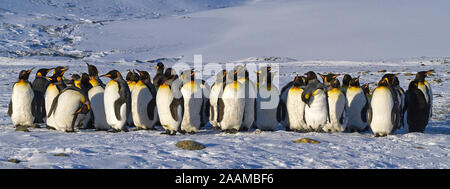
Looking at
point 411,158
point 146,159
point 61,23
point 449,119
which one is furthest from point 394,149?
point 61,23

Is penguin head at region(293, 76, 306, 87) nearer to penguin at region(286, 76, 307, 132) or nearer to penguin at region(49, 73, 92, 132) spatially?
penguin at region(286, 76, 307, 132)

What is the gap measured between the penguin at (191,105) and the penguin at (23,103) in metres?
2.18

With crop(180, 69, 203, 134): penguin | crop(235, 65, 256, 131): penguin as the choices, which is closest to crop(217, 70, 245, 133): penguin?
crop(235, 65, 256, 131): penguin

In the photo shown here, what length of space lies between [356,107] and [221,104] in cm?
200

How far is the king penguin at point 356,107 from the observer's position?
6453 millimetres

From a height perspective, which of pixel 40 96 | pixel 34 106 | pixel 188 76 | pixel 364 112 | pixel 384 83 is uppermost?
pixel 188 76

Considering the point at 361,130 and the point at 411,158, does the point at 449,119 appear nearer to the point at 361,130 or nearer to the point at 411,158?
the point at 361,130

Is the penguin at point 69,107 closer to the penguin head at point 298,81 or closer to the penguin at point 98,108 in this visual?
the penguin at point 98,108

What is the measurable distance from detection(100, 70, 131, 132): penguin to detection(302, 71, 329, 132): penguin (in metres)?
2.39

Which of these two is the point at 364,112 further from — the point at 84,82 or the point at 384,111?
the point at 84,82

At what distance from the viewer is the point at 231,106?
5980mm

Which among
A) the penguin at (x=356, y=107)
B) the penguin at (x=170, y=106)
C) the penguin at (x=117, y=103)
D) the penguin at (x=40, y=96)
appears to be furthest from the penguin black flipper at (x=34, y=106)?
the penguin at (x=356, y=107)

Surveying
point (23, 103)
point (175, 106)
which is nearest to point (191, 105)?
point (175, 106)
